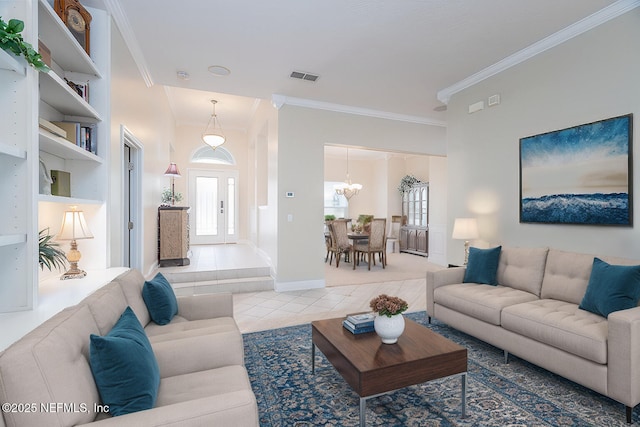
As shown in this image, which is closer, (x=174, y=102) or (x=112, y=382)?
(x=112, y=382)

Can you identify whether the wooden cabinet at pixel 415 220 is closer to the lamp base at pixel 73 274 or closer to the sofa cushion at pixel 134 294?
the sofa cushion at pixel 134 294

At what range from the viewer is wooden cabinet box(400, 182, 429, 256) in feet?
28.0

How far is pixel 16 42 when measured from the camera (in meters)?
1.47

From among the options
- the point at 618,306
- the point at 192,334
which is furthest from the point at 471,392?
the point at 192,334

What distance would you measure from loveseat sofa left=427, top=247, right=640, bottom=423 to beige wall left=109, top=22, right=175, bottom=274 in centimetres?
335

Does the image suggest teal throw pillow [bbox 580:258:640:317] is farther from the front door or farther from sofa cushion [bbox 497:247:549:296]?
the front door

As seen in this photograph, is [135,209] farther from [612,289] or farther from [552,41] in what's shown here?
[552,41]

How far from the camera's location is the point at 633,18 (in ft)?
8.57

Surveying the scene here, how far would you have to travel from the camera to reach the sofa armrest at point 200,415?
1.06m

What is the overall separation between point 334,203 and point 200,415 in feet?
31.9

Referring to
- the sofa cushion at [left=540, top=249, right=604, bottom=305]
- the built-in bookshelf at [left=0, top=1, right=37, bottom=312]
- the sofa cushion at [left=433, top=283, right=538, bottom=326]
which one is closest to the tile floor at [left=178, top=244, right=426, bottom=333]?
the sofa cushion at [left=433, top=283, right=538, bottom=326]

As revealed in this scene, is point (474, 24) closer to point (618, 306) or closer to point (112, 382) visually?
point (618, 306)

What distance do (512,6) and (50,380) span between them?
12.5 ft

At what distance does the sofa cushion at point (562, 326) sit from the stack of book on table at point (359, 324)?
1187 millimetres
